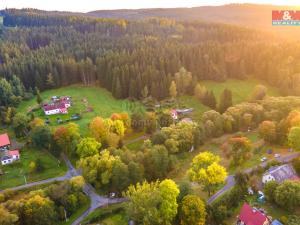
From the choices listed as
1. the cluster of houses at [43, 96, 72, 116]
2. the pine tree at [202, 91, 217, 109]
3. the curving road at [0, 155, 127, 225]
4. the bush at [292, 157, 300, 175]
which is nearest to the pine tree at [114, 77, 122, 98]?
the cluster of houses at [43, 96, 72, 116]

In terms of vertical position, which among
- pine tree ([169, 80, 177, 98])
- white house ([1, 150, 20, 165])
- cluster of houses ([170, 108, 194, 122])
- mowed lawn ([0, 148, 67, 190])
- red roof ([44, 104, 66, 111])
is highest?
pine tree ([169, 80, 177, 98])

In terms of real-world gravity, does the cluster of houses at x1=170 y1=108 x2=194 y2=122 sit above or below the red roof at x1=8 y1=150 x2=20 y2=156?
above

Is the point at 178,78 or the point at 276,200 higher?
the point at 178,78

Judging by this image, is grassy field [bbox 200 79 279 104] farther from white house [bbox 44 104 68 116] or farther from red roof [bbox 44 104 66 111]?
red roof [bbox 44 104 66 111]

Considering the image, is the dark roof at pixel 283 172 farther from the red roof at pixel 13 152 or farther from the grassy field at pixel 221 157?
the red roof at pixel 13 152

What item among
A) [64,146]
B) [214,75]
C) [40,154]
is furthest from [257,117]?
[40,154]

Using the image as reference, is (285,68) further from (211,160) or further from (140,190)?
(140,190)

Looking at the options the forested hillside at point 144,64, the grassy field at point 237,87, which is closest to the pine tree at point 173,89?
the forested hillside at point 144,64

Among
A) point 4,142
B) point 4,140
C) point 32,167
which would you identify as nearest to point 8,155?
point 4,142
